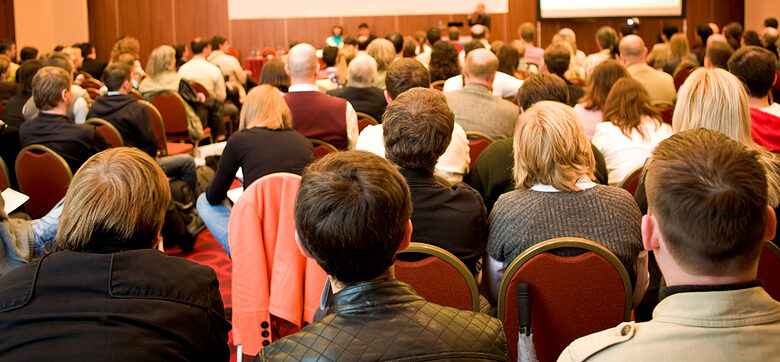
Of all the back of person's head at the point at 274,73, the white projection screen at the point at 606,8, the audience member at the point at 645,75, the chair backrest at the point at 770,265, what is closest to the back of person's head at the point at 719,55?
the audience member at the point at 645,75

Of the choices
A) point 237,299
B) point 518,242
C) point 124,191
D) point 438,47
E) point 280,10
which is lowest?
point 237,299

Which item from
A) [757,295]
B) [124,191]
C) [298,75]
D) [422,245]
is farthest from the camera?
[298,75]

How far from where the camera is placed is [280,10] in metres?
15.2

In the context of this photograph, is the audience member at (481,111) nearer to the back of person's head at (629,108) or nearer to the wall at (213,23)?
the back of person's head at (629,108)

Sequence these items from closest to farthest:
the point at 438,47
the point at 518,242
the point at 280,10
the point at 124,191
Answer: the point at 124,191 < the point at 518,242 < the point at 438,47 < the point at 280,10

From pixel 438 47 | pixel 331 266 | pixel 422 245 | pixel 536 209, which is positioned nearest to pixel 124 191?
pixel 331 266

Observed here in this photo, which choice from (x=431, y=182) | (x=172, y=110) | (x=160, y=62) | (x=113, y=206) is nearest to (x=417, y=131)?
(x=431, y=182)

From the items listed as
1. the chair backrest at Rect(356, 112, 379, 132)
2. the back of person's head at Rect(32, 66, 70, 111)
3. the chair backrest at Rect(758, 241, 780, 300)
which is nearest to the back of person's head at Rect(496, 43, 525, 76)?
the chair backrest at Rect(356, 112, 379, 132)

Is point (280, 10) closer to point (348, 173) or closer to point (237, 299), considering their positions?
point (237, 299)

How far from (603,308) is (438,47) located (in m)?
5.30

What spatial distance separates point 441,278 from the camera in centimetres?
236

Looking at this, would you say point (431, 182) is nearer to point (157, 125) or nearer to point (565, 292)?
point (565, 292)

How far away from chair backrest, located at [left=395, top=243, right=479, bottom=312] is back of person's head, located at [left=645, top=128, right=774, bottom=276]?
0.95 m

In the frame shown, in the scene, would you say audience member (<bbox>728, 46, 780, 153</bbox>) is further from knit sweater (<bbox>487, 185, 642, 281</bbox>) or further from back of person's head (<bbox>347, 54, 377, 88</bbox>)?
back of person's head (<bbox>347, 54, 377, 88</bbox>)
